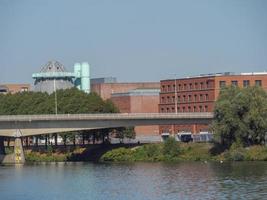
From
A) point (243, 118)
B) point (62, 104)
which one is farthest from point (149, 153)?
point (62, 104)

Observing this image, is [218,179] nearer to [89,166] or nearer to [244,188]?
[244,188]

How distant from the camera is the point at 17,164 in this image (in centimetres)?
15038

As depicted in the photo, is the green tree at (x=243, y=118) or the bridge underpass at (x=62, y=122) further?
the bridge underpass at (x=62, y=122)

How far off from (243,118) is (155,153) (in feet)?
59.9

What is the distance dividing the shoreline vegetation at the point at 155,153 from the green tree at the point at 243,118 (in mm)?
1432

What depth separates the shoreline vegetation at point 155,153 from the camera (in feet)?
438

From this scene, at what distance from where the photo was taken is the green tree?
13350 cm

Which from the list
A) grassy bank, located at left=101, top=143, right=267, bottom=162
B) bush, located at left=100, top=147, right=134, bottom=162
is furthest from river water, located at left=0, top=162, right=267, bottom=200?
bush, located at left=100, top=147, right=134, bottom=162

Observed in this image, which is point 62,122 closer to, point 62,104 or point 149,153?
point 149,153

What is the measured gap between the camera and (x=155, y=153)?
149m

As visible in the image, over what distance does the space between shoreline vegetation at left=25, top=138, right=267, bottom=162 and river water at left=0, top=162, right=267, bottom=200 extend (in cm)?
623

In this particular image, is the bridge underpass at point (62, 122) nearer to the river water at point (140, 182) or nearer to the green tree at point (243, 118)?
the green tree at point (243, 118)

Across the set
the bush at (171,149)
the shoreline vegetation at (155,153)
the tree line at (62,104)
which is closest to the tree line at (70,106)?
the tree line at (62,104)

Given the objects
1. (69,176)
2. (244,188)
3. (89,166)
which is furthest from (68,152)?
(244,188)
